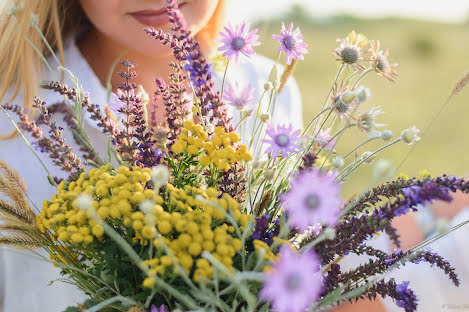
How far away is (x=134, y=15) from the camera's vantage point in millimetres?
1052

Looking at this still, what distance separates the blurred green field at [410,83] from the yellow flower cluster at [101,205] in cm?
300

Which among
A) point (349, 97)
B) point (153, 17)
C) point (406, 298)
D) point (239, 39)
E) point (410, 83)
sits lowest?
point (406, 298)

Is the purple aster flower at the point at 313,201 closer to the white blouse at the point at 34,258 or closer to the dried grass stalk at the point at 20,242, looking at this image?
the dried grass stalk at the point at 20,242

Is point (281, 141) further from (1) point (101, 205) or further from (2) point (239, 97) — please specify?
(1) point (101, 205)

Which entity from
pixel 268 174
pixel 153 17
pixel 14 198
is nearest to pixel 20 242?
pixel 14 198

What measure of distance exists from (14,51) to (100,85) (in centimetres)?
21

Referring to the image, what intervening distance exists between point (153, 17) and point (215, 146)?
512 millimetres

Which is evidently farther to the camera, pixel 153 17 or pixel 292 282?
pixel 153 17

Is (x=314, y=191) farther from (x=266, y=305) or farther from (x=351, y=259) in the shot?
(x=351, y=259)

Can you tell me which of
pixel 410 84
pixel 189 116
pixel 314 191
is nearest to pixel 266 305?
pixel 314 191

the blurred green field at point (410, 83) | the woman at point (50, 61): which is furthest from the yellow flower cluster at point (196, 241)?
the blurred green field at point (410, 83)

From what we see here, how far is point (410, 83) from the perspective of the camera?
18.5ft

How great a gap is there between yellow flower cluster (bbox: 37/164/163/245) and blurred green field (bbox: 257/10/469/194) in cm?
300

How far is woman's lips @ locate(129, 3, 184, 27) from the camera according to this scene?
3.40ft
